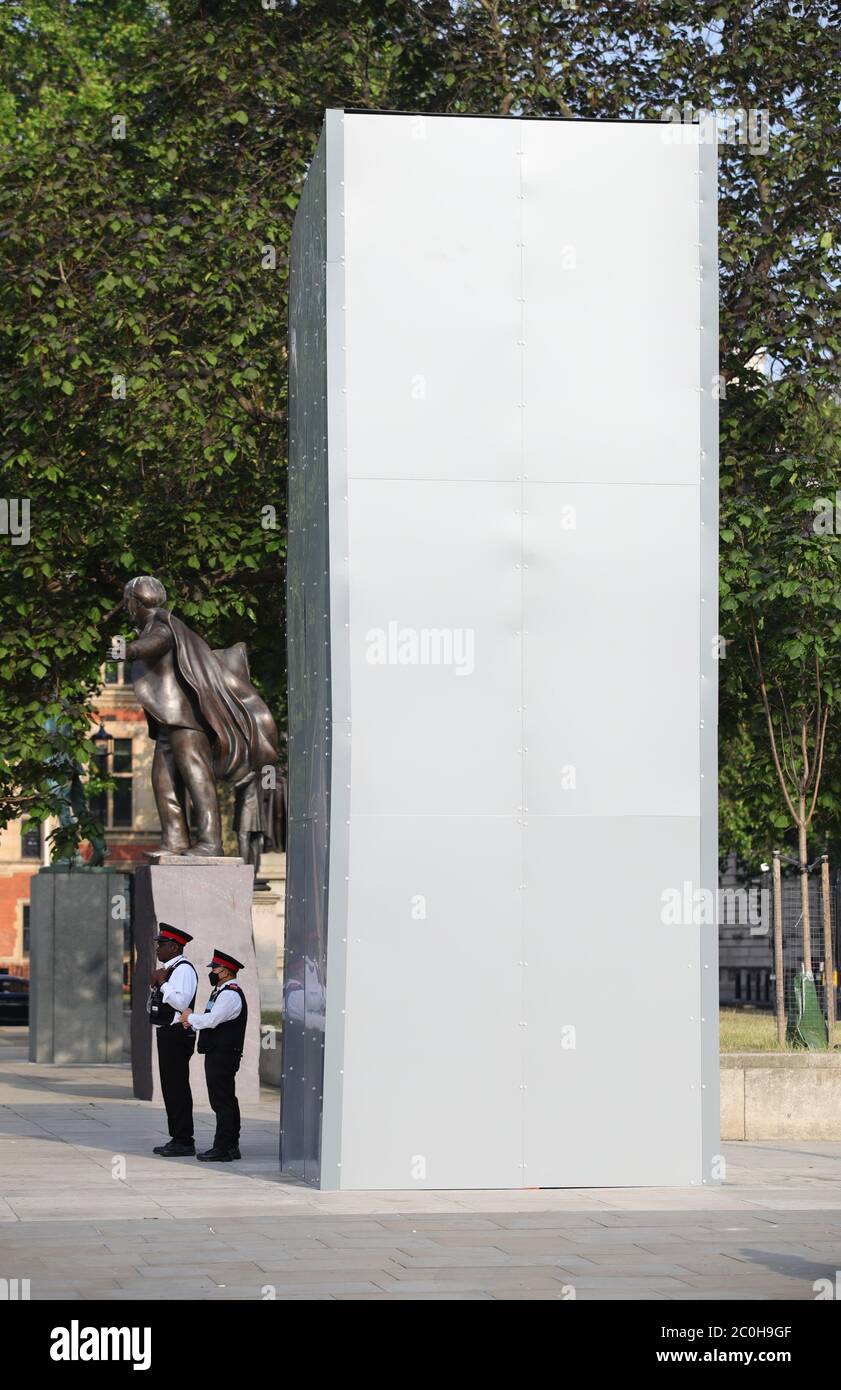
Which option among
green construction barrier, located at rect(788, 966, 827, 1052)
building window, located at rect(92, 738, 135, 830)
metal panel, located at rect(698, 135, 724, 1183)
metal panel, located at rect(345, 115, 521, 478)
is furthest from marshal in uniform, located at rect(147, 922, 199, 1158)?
building window, located at rect(92, 738, 135, 830)

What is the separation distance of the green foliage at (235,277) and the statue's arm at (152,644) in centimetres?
346

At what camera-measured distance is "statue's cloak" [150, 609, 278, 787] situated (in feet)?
72.1

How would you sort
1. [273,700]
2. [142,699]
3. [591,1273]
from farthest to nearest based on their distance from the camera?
[273,700] → [142,699] → [591,1273]

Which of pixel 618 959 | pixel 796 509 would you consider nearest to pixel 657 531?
pixel 618 959

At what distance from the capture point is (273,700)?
91.7 ft

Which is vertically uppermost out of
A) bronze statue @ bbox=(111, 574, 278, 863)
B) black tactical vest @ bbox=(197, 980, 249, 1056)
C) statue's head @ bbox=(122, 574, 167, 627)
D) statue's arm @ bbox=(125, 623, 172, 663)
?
statue's head @ bbox=(122, 574, 167, 627)

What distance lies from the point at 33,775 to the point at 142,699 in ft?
14.8

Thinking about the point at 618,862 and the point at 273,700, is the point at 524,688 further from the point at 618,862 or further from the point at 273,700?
the point at 273,700

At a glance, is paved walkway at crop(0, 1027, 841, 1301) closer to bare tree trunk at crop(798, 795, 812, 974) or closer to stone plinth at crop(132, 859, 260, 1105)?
bare tree trunk at crop(798, 795, 812, 974)

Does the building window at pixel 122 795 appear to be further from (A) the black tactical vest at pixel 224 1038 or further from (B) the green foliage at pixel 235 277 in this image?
(A) the black tactical vest at pixel 224 1038

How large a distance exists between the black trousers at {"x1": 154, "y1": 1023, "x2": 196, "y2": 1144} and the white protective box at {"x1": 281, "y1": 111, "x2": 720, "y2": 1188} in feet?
4.98

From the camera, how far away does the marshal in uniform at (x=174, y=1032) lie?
621 inches
